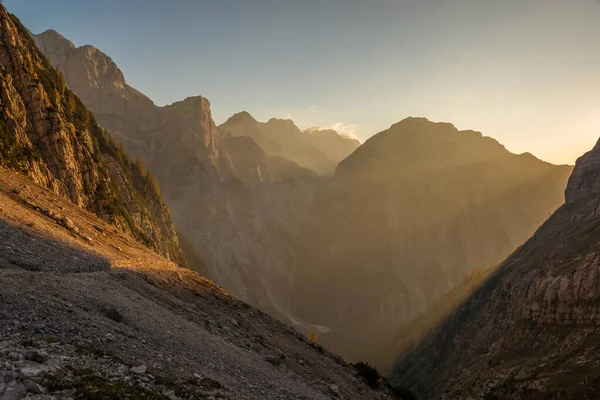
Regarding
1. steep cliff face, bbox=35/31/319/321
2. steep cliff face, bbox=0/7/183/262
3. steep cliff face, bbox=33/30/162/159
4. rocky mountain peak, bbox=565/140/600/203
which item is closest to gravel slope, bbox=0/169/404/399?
steep cliff face, bbox=0/7/183/262

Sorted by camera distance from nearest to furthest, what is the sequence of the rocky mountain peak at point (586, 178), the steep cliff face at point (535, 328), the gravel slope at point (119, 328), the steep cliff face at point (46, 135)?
the gravel slope at point (119, 328), the steep cliff face at point (535, 328), the steep cliff face at point (46, 135), the rocky mountain peak at point (586, 178)

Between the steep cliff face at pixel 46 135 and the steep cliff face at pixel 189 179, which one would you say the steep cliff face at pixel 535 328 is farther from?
the steep cliff face at pixel 189 179

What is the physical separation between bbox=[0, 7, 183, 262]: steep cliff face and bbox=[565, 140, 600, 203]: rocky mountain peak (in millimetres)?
95013

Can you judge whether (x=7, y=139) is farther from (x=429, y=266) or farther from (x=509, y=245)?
(x=509, y=245)

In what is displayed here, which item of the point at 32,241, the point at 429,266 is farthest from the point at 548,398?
the point at 429,266

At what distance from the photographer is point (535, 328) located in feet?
160

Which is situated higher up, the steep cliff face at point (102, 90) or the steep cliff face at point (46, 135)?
the steep cliff face at point (102, 90)

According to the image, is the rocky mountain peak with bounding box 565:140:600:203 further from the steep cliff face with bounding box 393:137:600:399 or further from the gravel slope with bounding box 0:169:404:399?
the gravel slope with bounding box 0:169:404:399

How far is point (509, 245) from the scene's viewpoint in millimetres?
190625

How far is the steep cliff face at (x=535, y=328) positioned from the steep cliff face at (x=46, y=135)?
61.0 metres

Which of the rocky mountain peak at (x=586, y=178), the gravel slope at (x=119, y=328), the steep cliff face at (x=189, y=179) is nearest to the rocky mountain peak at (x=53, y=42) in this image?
the steep cliff face at (x=189, y=179)

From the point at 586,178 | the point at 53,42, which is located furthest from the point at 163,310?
the point at 53,42

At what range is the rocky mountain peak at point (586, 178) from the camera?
266ft

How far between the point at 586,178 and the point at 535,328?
53149mm
